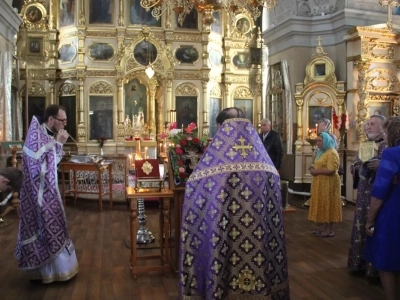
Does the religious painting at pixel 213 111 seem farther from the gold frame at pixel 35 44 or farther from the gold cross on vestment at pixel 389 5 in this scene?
the gold cross on vestment at pixel 389 5

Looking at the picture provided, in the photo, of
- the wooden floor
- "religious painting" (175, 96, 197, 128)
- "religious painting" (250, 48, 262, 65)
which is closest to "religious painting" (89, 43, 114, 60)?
"religious painting" (175, 96, 197, 128)

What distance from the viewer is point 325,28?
1009 centimetres

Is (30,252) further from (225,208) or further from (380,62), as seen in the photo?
(380,62)

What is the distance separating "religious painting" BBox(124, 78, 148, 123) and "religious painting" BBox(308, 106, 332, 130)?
20.7 ft

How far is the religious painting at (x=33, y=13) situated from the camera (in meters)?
14.0

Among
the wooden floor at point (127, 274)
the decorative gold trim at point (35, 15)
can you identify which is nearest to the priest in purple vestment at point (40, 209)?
the wooden floor at point (127, 274)

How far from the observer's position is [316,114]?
9844mm

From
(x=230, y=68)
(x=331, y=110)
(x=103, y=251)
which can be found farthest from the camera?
(x=230, y=68)

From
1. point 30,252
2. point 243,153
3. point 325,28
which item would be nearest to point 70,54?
point 325,28

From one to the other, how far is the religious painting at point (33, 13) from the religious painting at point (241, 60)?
6.67 metres

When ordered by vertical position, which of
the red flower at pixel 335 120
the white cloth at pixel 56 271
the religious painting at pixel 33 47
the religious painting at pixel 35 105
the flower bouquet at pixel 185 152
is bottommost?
the white cloth at pixel 56 271

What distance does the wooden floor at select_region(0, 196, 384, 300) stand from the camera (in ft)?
12.9

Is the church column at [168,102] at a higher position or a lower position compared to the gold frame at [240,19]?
lower

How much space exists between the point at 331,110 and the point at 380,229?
6.73 metres
